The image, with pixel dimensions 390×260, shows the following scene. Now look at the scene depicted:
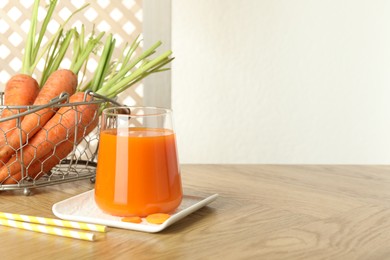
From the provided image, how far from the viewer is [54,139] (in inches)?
35.9

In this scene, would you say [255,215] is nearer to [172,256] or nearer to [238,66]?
[172,256]

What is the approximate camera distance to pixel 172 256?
605 mm

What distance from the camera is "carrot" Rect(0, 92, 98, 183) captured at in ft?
2.94

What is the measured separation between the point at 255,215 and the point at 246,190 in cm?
16

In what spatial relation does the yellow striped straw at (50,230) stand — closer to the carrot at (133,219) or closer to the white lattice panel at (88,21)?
the carrot at (133,219)

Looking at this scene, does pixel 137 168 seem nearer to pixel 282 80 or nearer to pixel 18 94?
pixel 18 94

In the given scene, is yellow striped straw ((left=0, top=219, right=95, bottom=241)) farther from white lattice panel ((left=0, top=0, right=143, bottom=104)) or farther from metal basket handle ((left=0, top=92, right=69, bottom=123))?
white lattice panel ((left=0, top=0, right=143, bottom=104))

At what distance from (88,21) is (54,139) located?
1998mm

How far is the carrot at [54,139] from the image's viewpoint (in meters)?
0.90

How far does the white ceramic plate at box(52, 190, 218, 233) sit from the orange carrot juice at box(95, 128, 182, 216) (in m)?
0.02

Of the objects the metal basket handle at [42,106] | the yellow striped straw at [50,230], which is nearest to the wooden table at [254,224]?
the yellow striped straw at [50,230]

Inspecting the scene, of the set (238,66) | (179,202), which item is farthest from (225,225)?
(238,66)

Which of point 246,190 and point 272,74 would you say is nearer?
point 246,190

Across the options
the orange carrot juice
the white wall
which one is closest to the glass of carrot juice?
the orange carrot juice
